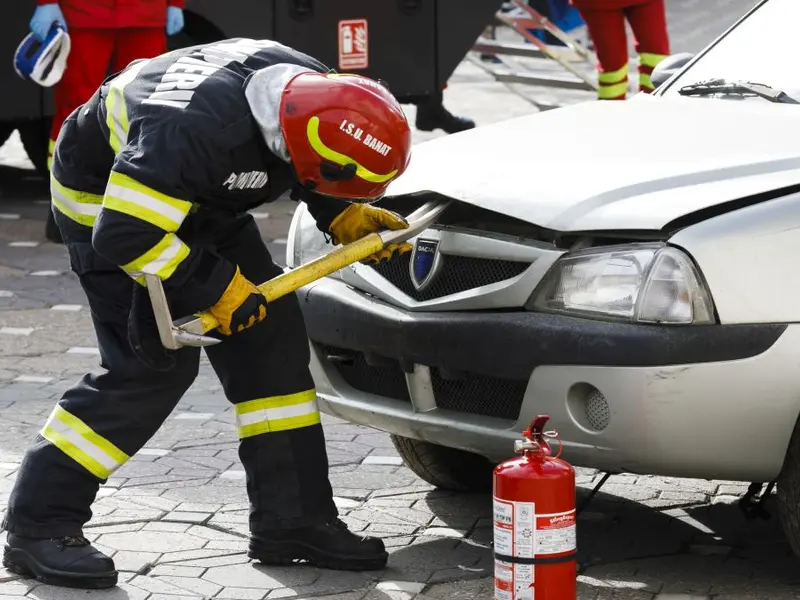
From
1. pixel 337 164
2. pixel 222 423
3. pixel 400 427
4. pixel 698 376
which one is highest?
pixel 337 164

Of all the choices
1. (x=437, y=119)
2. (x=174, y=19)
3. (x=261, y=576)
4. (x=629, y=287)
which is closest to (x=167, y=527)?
(x=261, y=576)

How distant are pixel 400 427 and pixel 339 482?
0.89 meters

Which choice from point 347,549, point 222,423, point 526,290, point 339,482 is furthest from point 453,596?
point 222,423

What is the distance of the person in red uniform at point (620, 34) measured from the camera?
10.3 metres

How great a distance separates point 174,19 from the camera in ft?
29.6

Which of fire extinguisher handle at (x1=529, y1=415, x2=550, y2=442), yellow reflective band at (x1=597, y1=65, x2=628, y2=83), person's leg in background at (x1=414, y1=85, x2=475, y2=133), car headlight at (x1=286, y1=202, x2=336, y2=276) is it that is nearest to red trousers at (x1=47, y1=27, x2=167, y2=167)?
yellow reflective band at (x1=597, y1=65, x2=628, y2=83)

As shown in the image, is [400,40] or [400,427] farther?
[400,40]

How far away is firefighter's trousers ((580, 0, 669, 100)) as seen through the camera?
1031cm

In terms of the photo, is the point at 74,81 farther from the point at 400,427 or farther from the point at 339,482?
the point at 400,427

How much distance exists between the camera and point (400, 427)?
4.53 meters

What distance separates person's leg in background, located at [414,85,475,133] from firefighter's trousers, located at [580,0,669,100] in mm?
1656

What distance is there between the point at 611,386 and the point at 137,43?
220 inches

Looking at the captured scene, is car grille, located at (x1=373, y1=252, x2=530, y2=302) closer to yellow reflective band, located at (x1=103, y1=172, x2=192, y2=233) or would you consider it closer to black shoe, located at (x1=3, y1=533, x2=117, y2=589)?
yellow reflective band, located at (x1=103, y1=172, x2=192, y2=233)

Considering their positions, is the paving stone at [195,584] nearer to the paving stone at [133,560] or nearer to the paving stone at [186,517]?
the paving stone at [133,560]
